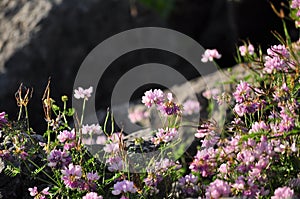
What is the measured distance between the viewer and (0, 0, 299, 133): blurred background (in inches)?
180

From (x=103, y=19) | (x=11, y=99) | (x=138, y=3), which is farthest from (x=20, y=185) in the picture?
(x=138, y=3)

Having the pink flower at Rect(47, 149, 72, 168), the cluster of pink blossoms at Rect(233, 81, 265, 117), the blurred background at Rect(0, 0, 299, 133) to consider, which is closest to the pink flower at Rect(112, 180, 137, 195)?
the pink flower at Rect(47, 149, 72, 168)

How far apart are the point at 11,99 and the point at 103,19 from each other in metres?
1.09

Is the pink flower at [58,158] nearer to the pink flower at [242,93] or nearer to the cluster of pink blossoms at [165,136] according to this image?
the cluster of pink blossoms at [165,136]

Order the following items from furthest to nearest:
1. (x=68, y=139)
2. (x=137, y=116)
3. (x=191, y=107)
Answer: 1. (x=137, y=116)
2. (x=191, y=107)
3. (x=68, y=139)

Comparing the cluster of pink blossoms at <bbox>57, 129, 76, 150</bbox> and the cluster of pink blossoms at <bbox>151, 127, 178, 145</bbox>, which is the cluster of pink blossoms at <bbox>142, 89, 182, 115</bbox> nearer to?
the cluster of pink blossoms at <bbox>151, 127, 178, 145</bbox>

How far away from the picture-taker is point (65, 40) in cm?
487

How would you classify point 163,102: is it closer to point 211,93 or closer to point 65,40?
point 211,93

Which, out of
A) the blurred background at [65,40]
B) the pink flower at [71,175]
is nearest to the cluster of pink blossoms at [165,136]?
the pink flower at [71,175]

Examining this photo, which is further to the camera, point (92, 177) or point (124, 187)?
point (92, 177)

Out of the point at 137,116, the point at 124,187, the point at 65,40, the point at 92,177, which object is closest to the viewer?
the point at 124,187

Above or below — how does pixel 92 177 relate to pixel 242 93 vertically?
below

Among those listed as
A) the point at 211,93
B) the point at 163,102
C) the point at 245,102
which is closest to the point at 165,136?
the point at 163,102

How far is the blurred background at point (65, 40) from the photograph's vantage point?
4566 mm
